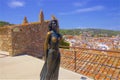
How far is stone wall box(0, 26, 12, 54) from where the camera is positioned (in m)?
7.44

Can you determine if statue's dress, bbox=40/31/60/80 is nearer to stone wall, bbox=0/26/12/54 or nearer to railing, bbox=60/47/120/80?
railing, bbox=60/47/120/80

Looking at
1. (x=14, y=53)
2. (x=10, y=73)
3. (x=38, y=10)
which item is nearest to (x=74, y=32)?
(x=38, y=10)

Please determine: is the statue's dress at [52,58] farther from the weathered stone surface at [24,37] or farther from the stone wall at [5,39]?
the stone wall at [5,39]

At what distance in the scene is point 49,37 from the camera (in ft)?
8.15

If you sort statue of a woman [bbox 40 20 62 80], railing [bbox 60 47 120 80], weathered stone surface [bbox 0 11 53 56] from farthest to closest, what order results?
weathered stone surface [bbox 0 11 53 56] → railing [bbox 60 47 120 80] → statue of a woman [bbox 40 20 62 80]

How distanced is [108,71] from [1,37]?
605 centimetres

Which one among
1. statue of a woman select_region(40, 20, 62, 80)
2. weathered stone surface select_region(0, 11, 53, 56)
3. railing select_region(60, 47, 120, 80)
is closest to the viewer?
statue of a woman select_region(40, 20, 62, 80)

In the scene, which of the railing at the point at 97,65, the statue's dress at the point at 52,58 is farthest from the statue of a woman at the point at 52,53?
the railing at the point at 97,65

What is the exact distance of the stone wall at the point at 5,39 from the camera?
24.4 feet

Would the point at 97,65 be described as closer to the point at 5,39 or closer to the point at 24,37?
the point at 24,37

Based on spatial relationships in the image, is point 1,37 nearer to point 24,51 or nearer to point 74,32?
point 24,51

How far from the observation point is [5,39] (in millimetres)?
8219

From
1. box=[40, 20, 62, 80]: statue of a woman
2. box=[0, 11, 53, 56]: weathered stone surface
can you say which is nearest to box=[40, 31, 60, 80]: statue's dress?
box=[40, 20, 62, 80]: statue of a woman

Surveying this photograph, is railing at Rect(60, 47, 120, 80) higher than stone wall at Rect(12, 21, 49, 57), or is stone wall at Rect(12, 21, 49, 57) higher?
stone wall at Rect(12, 21, 49, 57)
